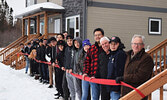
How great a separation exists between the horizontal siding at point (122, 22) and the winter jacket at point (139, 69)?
10497 millimetres

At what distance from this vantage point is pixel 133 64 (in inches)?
142

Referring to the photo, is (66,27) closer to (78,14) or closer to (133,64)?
(78,14)

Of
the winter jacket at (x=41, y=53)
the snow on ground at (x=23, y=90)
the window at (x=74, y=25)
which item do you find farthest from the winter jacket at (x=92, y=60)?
the window at (x=74, y=25)

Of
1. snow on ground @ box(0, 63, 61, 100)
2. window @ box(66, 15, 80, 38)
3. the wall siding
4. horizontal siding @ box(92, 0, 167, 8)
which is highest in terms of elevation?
horizontal siding @ box(92, 0, 167, 8)

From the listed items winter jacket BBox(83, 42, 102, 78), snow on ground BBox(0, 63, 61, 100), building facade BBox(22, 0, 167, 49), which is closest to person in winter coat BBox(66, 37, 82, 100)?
winter jacket BBox(83, 42, 102, 78)

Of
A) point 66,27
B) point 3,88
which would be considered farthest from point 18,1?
point 3,88

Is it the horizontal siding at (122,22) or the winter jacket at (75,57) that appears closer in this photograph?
the winter jacket at (75,57)

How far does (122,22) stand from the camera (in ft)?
49.3

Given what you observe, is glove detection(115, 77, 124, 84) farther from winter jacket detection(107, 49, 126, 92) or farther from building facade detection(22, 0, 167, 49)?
building facade detection(22, 0, 167, 49)

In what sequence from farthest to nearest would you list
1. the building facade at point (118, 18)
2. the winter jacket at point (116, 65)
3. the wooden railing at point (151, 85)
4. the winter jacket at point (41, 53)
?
the building facade at point (118, 18) → the winter jacket at point (41, 53) → the winter jacket at point (116, 65) → the wooden railing at point (151, 85)

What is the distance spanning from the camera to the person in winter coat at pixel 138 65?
3449 millimetres

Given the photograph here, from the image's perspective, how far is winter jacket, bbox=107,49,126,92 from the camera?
4.26 meters

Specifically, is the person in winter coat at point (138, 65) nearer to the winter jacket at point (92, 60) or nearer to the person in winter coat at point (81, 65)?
the winter jacket at point (92, 60)

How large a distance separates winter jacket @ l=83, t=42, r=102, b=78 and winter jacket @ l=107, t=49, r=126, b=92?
2.22 feet
